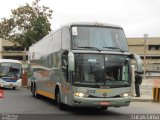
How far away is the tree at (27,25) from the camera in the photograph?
50281 millimetres

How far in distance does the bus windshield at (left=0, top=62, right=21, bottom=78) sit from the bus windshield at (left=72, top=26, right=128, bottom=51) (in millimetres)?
22336

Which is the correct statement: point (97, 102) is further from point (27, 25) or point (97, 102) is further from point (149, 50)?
point (149, 50)

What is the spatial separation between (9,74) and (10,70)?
419 millimetres

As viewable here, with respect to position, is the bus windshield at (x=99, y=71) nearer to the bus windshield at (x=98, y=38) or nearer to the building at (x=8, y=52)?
the bus windshield at (x=98, y=38)

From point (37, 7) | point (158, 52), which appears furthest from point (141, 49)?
point (37, 7)

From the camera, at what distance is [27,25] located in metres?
51.3

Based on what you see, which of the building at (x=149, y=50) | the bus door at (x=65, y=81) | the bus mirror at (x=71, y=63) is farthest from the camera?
the building at (x=149, y=50)

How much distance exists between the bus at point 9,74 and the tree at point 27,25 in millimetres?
9588

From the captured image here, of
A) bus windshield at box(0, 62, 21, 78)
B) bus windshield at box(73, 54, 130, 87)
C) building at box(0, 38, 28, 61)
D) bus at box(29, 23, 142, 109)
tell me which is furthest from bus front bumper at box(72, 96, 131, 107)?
building at box(0, 38, 28, 61)

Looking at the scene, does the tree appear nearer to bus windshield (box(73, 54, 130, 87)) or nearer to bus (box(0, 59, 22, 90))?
bus (box(0, 59, 22, 90))

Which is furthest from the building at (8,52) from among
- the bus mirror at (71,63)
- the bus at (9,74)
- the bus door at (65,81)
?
the bus mirror at (71,63)

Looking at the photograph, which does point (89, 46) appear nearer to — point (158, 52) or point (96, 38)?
point (96, 38)

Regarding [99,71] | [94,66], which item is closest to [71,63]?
[94,66]

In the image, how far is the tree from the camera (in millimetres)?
50281
